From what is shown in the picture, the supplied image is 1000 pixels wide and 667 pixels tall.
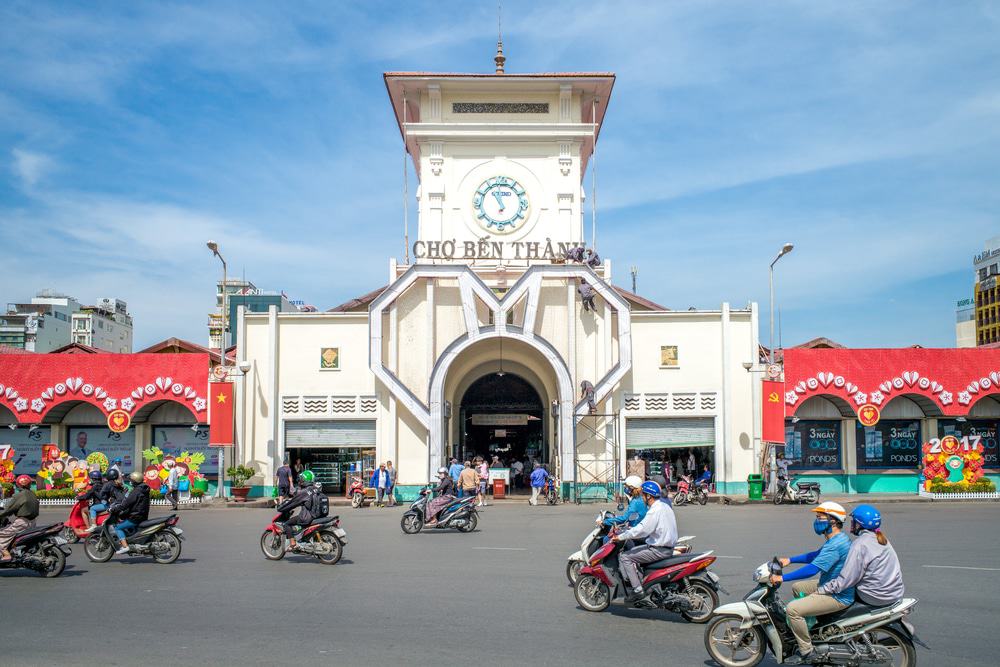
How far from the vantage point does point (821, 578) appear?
8.34 m

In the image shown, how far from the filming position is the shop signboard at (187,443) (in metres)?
32.8

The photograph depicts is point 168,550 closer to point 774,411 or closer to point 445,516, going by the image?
point 445,516

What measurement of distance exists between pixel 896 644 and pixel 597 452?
23.0 m

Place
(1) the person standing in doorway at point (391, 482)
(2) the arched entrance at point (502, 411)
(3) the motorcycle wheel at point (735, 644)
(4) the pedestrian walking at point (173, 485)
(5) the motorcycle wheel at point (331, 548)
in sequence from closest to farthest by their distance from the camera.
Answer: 1. (3) the motorcycle wheel at point (735, 644)
2. (5) the motorcycle wheel at point (331, 548)
3. (4) the pedestrian walking at point (173, 485)
4. (1) the person standing in doorway at point (391, 482)
5. (2) the arched entrance at point (502, 411)

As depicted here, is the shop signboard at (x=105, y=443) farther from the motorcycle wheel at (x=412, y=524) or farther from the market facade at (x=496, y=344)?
the motorcycle wheel at (x=412, y=524)

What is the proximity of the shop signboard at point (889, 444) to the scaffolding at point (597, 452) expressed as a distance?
10.1m

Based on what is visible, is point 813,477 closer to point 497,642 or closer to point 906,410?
point 906,410

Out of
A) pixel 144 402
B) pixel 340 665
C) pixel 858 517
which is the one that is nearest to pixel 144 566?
pixel 340 665

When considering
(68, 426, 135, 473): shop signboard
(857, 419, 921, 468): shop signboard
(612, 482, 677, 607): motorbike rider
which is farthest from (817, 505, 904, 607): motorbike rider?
(68, 426, 135, 473): shop signboard

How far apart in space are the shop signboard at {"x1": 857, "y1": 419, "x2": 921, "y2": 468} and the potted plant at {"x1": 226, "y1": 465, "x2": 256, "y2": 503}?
2267cm

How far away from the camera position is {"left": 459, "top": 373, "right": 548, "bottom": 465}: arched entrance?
34.8 m

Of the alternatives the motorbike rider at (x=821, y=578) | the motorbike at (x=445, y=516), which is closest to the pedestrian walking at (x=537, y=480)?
the motorbike at (x=445, y=516)

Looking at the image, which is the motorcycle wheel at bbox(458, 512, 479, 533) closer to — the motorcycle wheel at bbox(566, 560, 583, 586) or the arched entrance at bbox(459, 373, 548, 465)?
the motorcycle wheel at bbox(566, 560, 583, 586)

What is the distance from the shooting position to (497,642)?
9461 mm
